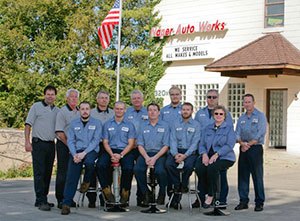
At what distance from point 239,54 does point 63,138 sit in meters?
13.2

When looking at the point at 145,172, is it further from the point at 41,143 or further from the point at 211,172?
the point at 41,143

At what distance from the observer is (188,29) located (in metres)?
25.1

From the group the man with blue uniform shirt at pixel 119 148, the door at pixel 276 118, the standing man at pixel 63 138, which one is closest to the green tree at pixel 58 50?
the door at pixel 276 118

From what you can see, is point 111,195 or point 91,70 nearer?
point 111,195

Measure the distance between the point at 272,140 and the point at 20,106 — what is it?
12.9 meters

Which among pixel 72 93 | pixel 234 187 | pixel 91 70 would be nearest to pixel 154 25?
pixel 91 70

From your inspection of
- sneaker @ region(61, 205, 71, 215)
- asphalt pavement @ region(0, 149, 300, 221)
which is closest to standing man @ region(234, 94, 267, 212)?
asphalt pavement @ region(0, 149, 300, 221)

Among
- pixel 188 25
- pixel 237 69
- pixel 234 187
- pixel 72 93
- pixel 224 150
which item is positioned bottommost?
pixel 234 187

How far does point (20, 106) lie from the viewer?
30078mm

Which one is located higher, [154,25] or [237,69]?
[154,25]

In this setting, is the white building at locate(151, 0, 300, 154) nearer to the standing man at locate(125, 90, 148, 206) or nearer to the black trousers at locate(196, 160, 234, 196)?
the standing man at locate(125, 90, 148, 206)

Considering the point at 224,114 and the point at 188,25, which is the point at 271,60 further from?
the point at 224,114

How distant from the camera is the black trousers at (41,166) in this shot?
10.2m

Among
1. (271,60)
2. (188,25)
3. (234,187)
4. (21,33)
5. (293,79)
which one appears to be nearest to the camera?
(234,187)
